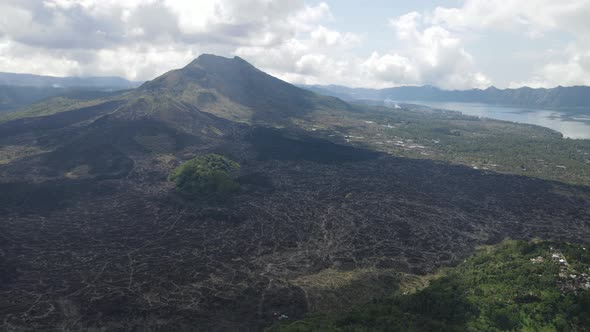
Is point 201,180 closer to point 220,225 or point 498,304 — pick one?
point 220,225

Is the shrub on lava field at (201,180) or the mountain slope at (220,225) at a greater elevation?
the shrub on lava field at (201,180)

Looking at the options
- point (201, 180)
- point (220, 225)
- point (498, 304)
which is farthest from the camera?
point (201, 180)

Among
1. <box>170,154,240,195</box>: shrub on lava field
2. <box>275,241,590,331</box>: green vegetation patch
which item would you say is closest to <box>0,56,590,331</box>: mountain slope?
<box>170,154,240,195</box>: shrub on lava field

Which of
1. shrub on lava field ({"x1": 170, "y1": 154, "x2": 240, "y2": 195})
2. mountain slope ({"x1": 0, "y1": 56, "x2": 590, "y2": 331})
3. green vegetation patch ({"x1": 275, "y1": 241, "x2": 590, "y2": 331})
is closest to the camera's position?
green vegetation patch ({"x1": 275, "y1": 241, "x2": 590, "y2": 331})

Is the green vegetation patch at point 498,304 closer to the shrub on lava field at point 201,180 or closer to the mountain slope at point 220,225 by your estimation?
the mountain slope at point 220,225

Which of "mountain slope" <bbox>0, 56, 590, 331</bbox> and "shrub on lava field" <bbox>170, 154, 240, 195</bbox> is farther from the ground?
"shrub on lava field" <bbox>170, 154, 240, 195</bbox>

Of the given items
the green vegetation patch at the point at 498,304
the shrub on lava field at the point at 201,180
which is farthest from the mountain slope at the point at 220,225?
the green vegetation patch at the point at 498,304

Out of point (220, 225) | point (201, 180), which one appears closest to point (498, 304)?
point (220, 225)

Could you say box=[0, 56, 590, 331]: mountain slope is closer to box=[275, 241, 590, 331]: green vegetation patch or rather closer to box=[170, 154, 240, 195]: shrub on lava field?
box=[170, 154, 240, 195]: shrub on lava field
